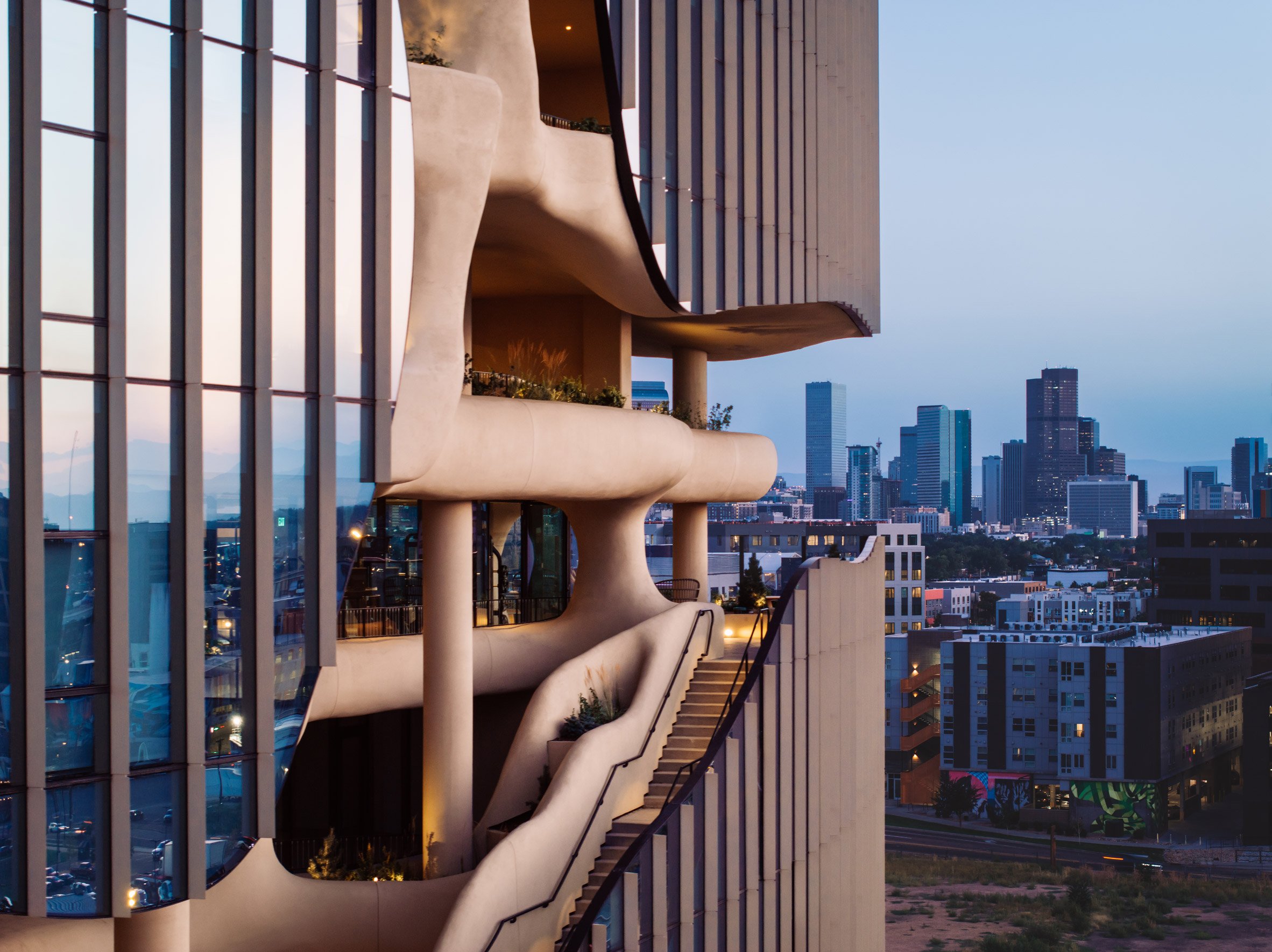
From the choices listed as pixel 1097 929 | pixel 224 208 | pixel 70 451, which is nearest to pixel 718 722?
pixel 224 208

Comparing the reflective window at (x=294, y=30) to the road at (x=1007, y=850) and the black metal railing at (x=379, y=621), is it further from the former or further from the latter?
the road at (x=1007, y=850)

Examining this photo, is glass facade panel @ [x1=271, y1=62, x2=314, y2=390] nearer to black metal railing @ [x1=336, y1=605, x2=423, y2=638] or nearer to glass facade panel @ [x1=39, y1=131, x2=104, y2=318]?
glass facade panel @ [x1=39, y1=131, x2=104, y2=318]

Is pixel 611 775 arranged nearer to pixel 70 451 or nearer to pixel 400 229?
pixel 400 229

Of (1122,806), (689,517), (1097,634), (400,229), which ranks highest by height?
(400,229)

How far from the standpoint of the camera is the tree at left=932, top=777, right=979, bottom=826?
99625mm

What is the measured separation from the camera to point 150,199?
1316cm

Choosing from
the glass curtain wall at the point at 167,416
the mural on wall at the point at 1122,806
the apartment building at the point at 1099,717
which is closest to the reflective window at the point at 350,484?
the glass curtain wall at the point at 167,416

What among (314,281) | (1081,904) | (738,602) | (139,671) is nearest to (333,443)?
(314,281)

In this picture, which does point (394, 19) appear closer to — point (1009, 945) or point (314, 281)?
point (314, 281)

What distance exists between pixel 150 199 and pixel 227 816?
6.01 m

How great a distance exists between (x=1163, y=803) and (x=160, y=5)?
9467cm

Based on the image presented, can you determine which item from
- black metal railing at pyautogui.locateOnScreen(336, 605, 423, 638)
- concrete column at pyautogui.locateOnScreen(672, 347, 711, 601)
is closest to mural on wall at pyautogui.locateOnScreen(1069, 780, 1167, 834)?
concrete column at pyautogui.locateOnScreen(672, 347, 711, 601)

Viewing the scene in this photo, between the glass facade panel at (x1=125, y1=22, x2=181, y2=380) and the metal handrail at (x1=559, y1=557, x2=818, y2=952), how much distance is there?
8516 millimetres

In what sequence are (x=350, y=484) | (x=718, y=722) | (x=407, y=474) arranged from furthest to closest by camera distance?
(x=718, y=722)
(x=407, y=474)
(x=350, y=484)
